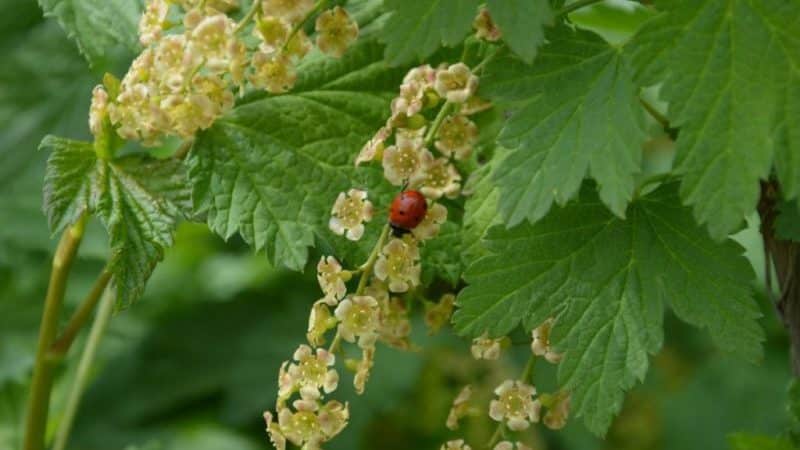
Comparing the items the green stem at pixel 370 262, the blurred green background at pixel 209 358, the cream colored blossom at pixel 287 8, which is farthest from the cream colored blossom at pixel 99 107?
the blurred green background at pixel 209 358

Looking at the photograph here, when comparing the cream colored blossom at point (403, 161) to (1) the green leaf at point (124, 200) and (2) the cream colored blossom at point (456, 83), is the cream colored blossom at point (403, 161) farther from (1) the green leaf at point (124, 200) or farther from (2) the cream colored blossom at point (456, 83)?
(1) the green leaf at point (124, 200)

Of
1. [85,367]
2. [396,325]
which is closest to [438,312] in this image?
[396,325]

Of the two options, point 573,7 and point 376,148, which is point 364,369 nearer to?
point 376,148

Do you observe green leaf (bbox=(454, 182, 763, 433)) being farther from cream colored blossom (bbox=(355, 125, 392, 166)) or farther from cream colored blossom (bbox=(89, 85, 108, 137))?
cream colored blossom (bbox=(89, 85, 108, 137))

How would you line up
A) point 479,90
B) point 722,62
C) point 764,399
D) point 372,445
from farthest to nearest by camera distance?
point 764,399 → point 372,445 → point 479,90 → point 722,62

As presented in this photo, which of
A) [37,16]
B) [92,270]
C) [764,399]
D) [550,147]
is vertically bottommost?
[764,399]

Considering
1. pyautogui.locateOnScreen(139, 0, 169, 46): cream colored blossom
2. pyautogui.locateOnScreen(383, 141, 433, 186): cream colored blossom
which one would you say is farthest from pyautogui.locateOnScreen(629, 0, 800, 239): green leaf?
pyautogui.locateOnScreen(139, 0, 169, 46): cream colored blossom

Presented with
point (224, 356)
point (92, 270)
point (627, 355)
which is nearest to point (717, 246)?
point (627, 355)

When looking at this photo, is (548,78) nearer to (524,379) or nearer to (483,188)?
(483,188)
